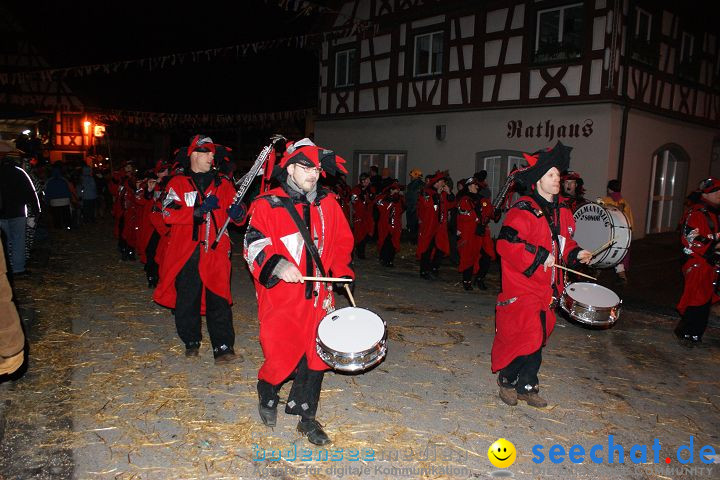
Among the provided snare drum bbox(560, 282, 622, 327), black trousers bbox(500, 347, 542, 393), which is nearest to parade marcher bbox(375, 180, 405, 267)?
snare drum bbox(560, 282, 622, 327)

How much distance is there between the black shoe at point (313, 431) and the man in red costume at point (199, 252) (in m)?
1.60

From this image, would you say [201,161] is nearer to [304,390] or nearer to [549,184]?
[304,390]

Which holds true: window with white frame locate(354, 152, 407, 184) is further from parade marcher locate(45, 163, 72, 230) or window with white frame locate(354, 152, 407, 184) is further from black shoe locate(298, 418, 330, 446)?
black shoe locate(298, 418, 330, 446)

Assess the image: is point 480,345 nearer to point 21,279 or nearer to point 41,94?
point 21,279

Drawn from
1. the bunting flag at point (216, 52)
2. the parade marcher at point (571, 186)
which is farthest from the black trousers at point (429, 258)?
the bunting flag at point (216, 52)

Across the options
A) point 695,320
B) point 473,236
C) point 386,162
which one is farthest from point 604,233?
point 386,162

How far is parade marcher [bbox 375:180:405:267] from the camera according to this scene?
11.2m

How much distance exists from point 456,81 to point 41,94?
25971 mm

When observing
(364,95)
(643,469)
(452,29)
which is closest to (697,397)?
(643,469)

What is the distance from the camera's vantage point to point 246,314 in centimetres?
709

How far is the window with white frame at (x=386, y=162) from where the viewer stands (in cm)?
1769

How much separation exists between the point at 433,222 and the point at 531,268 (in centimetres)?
569

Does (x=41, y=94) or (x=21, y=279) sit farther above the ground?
(x=41, y=94)

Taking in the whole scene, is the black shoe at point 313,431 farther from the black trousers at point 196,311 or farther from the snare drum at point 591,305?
the snare drum at point 591,305
